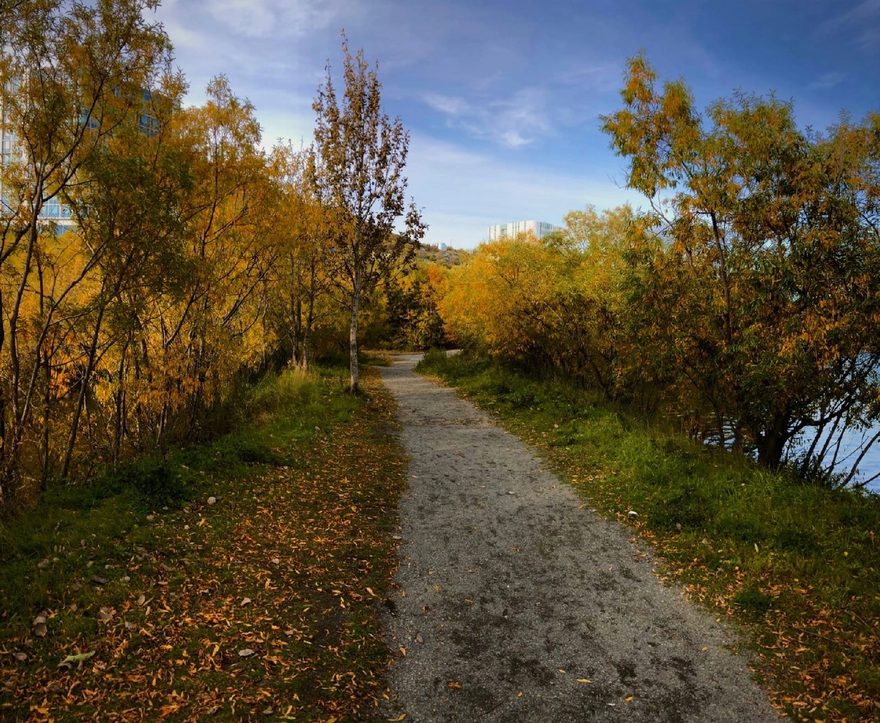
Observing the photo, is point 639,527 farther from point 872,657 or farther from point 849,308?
point 849,308

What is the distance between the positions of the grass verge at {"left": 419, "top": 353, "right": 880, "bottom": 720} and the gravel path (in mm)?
368

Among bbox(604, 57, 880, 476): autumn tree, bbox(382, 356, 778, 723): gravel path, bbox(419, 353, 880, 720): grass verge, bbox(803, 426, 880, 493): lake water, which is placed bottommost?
bbox(803, 426, 880, 493): lake water

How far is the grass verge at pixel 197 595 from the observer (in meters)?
3.70

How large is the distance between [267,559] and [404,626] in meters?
1.90

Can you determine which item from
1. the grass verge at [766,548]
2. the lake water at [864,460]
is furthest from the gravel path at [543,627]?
the lake water at [864,460]

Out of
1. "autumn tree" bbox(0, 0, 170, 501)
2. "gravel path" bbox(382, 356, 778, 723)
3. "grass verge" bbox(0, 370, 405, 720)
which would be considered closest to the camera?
"grass verge" bbox(0, 370, 405, 720)

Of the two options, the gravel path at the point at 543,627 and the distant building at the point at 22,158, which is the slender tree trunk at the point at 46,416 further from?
the gravel path at the point at 543,627

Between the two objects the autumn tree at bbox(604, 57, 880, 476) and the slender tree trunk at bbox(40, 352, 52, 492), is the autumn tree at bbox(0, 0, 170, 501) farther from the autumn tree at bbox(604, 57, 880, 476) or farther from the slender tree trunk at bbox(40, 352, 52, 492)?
the autumn tree at bbox(604, 57, 880, 476)

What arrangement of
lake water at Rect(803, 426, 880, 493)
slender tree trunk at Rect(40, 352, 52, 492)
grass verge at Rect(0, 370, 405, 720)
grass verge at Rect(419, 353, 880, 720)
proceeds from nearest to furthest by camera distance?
grass verge at Rect(0, 370, 405, 720) → grass verge at Rect(419, 353, 880, 720) → slender tree trunk at Rect(40, 352, 52, 492) → lake water at Rect(803, 426, 880, 493)

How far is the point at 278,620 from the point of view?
470 cm

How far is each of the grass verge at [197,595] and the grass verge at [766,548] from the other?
11.0ft

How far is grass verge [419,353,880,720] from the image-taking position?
4156mm

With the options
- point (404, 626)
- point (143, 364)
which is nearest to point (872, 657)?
point (404, 626)

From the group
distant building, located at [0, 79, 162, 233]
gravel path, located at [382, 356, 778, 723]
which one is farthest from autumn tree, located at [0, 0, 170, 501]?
gravel path, located at [382, 356, 778, 723]
